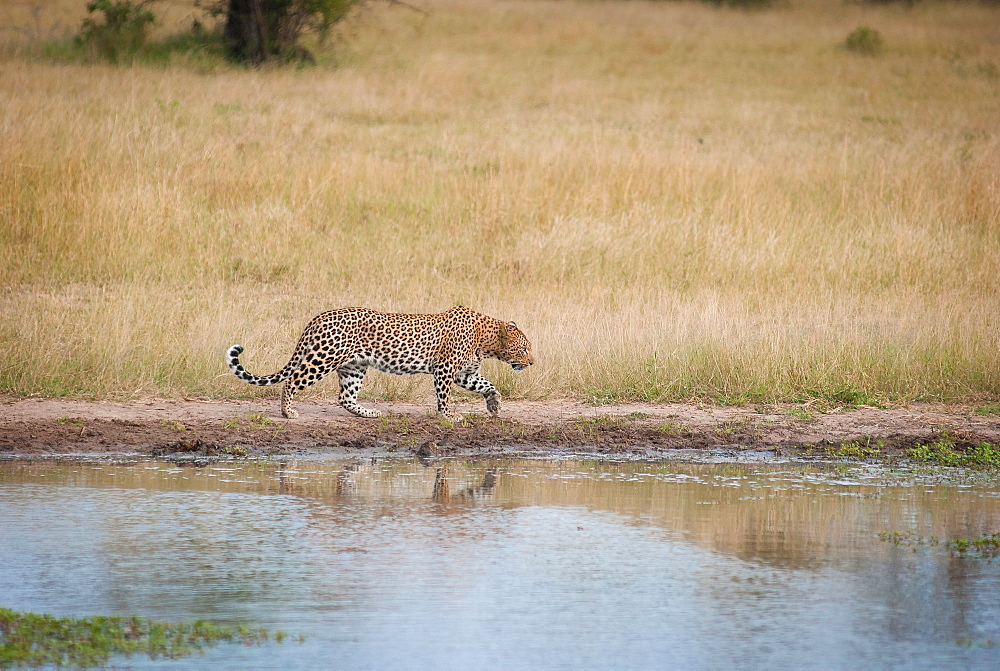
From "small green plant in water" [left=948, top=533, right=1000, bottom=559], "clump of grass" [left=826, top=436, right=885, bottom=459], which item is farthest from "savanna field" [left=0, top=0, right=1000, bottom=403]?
"small green plant in water" [left=948, top=533, right=1000, bottom=559]

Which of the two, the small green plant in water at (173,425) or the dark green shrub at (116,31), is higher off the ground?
the dark green shrub at (116,31)

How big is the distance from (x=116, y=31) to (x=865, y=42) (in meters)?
20.1

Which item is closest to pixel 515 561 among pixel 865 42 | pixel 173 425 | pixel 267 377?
pixel 267 377

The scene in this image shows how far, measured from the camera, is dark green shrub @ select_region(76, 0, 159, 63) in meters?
26.4

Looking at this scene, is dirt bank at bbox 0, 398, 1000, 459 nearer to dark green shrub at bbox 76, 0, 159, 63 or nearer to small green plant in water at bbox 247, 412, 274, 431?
small green plant in water at bbox 247, 412, 274, 431

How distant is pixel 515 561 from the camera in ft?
21.0

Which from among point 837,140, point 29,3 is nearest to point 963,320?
point 837,140

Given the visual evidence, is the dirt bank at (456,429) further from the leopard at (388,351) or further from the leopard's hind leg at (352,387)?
the leopard at (388,351)

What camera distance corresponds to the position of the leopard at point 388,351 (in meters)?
9.49

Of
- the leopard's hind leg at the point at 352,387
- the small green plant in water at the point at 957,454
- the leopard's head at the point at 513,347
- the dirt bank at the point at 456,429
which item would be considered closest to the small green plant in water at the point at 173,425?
the dirt bank at the point at 456,429

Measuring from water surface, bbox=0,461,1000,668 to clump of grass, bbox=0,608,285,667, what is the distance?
0.40ft

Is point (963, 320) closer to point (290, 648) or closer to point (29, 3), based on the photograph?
point (290, 648)

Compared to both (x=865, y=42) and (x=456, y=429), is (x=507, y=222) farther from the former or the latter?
(x=865, y=42)

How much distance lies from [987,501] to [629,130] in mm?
16350
